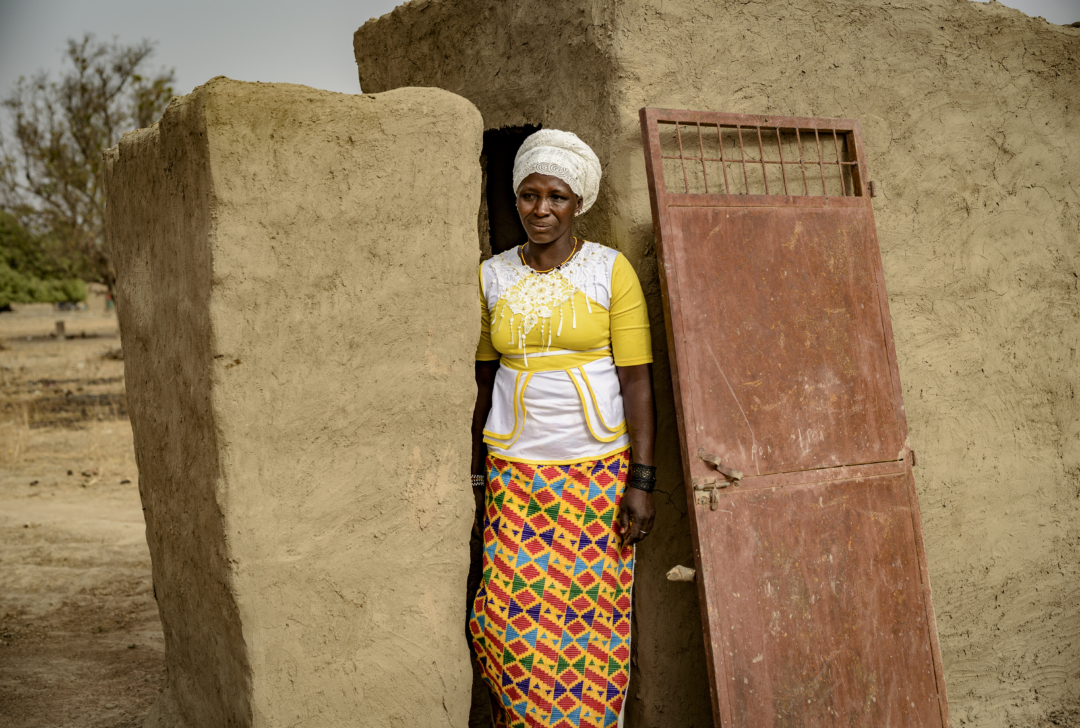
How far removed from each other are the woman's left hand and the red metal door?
0.13 metres

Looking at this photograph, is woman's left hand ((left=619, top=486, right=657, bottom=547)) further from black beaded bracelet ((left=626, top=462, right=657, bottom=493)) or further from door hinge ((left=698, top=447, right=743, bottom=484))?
door hinge ((left=698, top=447, right=743, bottom=484))

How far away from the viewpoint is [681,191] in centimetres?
285

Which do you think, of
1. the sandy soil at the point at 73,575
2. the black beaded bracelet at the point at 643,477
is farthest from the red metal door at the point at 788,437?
the sandy soil at the point at 73,575

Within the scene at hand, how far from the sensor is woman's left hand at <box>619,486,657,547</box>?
2.59 meters

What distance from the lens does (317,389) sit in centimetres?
228

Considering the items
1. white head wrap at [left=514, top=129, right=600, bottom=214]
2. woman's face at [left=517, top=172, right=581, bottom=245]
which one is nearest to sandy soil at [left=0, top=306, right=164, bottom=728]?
woman's face at [left=517, top=172, right=581, bottom=245]

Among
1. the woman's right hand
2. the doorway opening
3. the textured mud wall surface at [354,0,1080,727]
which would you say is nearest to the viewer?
the woman's right hand

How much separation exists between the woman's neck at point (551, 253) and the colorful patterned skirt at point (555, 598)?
59cm

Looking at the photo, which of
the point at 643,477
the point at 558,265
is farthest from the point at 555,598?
the point at 558,265

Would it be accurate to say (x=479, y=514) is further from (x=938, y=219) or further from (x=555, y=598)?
(x=938, y=219)

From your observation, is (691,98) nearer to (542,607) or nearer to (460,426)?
(460,426)

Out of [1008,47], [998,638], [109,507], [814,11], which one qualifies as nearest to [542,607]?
[998,638]

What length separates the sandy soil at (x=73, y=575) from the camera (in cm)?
371

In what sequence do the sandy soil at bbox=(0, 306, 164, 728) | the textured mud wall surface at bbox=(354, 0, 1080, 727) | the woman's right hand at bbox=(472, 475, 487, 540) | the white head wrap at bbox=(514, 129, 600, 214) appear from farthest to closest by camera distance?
the sandy soil at bbox=(0, 306, 164, 728), the textured mud wall surface at bbox=(354, 0, 1080, 727), the woman's right hand at bbox=(472, 475, 487, 540), the white head wrap at bbox=(514, 129, 600, 214)
